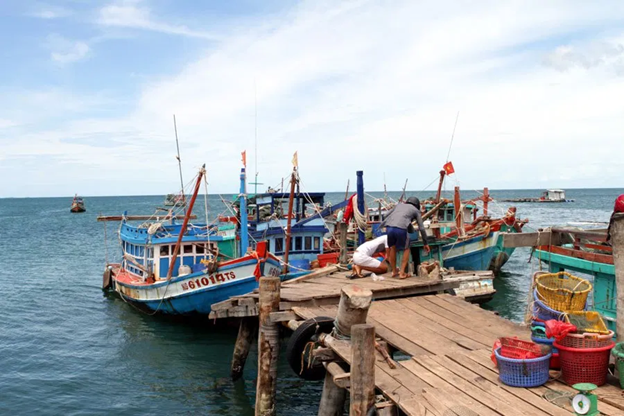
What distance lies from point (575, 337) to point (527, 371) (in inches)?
24.6

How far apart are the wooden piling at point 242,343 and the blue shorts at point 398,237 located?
3.69 metres

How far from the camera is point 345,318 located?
23.8 feet

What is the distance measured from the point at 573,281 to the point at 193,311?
12.4m

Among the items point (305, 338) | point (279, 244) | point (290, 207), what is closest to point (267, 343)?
point (305, 338)

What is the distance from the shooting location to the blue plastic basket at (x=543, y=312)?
6443 mm

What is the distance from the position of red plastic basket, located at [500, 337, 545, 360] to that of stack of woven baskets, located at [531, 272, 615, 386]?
0.63 feet

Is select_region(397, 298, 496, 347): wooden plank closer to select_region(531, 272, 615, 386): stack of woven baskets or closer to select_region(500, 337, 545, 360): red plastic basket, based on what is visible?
select_region(531, 272, 615, 386): stack of woven baskets

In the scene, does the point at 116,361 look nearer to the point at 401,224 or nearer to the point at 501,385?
the point at 401,224

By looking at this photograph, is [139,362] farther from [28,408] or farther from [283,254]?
[283,254]

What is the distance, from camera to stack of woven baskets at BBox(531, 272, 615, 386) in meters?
5.61

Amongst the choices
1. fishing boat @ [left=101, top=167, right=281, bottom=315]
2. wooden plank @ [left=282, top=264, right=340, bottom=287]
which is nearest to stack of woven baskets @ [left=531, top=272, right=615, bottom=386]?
wooden plank @ [left=282, top=264, right=340, bottom=287]

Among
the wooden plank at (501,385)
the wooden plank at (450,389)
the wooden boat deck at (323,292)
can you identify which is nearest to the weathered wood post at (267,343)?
the wooden boat deck at (323,292)

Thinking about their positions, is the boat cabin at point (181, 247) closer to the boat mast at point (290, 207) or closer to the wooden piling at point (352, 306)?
the boat mast at point (290, 207)

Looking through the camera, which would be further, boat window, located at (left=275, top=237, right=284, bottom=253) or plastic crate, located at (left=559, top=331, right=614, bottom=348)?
boat window, located at (left=275, top=237, right=284, bottom=253)
